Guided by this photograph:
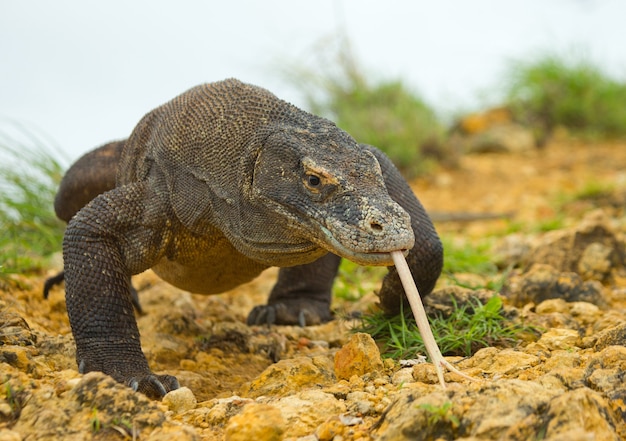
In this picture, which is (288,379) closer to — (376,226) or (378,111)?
(376,226)

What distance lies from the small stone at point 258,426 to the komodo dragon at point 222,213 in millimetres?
662

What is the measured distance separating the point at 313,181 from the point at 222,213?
2.00 ft

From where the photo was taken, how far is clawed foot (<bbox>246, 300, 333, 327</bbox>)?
4680mm

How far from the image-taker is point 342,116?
1136 cm

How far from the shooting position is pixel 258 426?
2.37 m

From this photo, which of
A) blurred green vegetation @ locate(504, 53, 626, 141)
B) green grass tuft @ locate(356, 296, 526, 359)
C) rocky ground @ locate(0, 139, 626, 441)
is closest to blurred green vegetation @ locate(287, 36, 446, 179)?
blurred green vegetation @ locate(504, 53, 626, 141)

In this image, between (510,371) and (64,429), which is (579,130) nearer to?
(510,371)

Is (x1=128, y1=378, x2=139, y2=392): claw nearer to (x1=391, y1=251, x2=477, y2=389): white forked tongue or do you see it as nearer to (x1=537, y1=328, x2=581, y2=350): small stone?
(x1=391, y1=251, x2=477, y2=389): white forked tongue

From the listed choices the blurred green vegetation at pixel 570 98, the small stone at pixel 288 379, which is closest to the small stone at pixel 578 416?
the small stone at pixel 288 379

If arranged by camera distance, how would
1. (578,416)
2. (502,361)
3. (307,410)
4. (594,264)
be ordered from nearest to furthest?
(578,416)
(307,410)
(502,361)
(594,264)

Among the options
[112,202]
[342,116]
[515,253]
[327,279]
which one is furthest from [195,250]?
[342,116]

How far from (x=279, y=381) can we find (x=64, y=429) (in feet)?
3.12

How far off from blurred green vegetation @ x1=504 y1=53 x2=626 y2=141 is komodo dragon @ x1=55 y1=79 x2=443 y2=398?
9.14m

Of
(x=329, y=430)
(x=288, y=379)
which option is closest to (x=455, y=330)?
(x=288, y=379)
